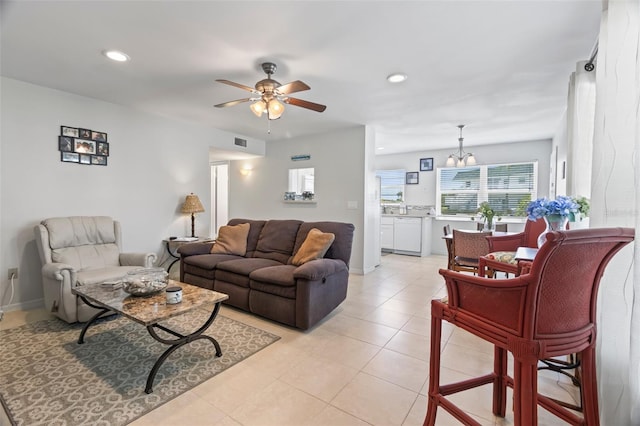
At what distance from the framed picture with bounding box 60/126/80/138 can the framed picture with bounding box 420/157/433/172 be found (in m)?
6.47

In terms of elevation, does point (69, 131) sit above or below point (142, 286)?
above

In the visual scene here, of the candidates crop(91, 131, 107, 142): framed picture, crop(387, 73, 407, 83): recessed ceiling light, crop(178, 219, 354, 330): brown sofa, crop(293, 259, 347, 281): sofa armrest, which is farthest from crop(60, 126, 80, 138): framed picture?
crop(387, 73, 407, 83): recessed ceiling light

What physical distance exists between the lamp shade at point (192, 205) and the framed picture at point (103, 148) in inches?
46.9

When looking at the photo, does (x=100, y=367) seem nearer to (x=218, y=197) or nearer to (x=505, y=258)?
(x=505, y=258)

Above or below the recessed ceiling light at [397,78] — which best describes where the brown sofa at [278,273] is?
below

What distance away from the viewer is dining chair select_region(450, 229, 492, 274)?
3.69 m

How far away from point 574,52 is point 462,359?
8.77 feet

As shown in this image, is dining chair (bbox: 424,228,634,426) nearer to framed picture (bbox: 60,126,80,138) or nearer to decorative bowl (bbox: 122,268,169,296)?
decorative bowl (bbox: 122,268,169,296)

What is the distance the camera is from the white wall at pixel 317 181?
193 inches

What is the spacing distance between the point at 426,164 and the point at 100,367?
680cm

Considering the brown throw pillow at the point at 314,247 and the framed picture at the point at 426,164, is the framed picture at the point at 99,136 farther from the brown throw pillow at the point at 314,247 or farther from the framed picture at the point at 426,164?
the framed picture at the point at 426,164

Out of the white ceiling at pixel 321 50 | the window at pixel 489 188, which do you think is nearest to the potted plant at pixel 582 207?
the white ceiling at pixel 321 50

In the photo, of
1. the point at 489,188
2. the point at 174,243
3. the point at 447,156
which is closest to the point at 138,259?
the point at 174,243

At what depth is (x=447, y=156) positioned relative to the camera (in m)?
6.65
